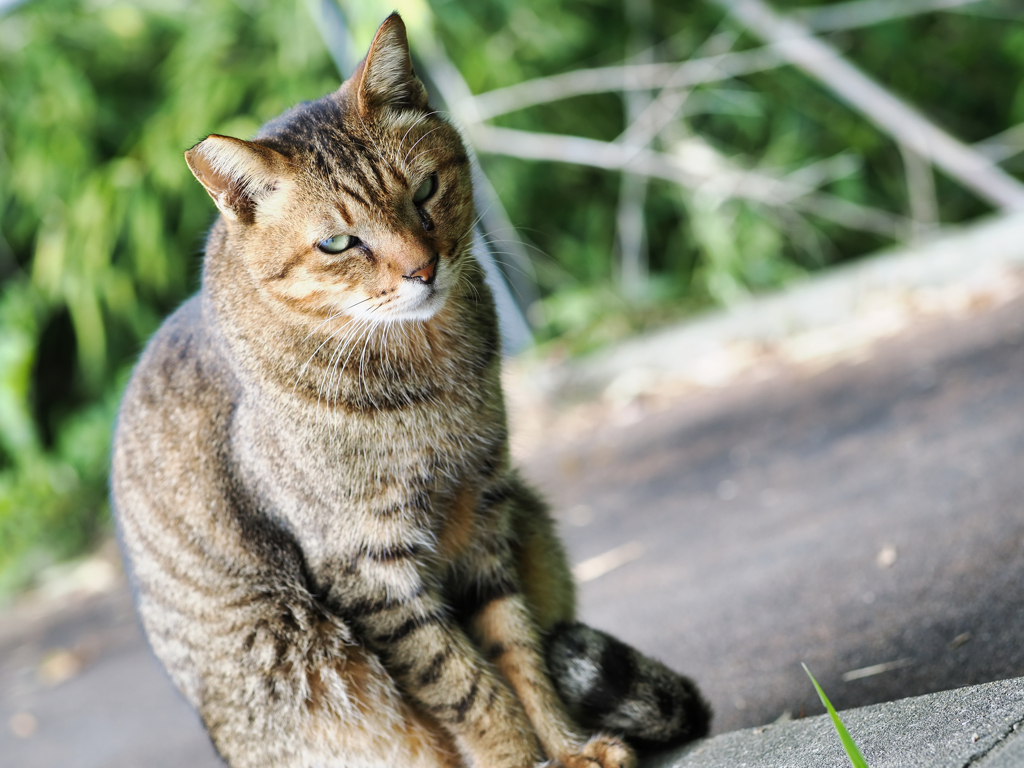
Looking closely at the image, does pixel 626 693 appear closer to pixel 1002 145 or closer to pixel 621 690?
pixel 621 690

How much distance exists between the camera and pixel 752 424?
3.36 m

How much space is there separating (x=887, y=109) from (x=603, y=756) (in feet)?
11.2

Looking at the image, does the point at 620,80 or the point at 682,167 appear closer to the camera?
the point at 682,167

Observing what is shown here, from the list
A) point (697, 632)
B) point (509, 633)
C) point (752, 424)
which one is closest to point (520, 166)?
point (752, 424)

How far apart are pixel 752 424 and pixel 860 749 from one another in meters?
2.19

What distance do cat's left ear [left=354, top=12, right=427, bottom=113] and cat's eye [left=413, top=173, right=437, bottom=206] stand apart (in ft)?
0.56

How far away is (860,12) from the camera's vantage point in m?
4.30

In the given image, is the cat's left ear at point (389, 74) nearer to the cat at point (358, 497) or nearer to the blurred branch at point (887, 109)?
the cat at point (358, 497)

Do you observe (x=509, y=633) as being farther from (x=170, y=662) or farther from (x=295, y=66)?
(x=295, y=66)

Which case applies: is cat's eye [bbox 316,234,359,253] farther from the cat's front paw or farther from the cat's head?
the cat's front paw

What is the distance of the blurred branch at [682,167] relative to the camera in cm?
427

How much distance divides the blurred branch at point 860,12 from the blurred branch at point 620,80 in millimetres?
319

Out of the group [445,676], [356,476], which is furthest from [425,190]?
[445,676]

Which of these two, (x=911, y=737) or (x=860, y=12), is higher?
(x=860, y=12)
